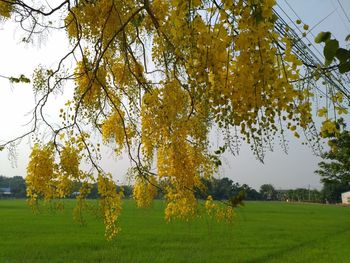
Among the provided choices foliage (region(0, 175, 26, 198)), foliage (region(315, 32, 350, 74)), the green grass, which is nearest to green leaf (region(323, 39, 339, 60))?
foliage (region(315, 32, 350, 74))

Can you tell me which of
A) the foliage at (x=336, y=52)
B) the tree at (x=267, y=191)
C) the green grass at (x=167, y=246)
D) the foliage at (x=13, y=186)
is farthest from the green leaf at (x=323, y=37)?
the foliage at (x=13, y=186)

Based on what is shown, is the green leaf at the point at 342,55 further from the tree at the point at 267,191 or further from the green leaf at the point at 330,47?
the tree at the point at 267,191

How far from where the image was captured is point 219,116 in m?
1.63

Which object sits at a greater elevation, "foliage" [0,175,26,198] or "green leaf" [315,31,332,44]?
"foliage" [0,175,26,198]

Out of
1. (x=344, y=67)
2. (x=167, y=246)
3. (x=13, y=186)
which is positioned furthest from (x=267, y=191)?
(x=344, y=67)

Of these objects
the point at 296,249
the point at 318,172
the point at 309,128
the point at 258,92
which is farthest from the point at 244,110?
the point at 318,172

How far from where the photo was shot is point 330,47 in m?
1.54

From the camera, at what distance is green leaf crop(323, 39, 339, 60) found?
154 centimetres

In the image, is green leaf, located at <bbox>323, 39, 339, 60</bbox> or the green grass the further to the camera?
the green grass

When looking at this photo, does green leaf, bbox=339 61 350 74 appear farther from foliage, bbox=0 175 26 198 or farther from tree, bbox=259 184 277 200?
foliage, bbox=0 175 26 198

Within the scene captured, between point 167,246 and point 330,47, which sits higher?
point 330,47

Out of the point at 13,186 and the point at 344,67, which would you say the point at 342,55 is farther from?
the point at 13,186

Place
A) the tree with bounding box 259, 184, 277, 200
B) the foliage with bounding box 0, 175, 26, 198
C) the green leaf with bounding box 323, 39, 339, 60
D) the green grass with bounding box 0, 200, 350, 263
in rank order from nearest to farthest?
the green leaf with bounding box 323, 39, 339, 60
the green grass with bounding box 0, 200, 350, 263
the tree with bounding box 259, 184, 277, 200
the foliage with bounding box 0, 175, 26, 198

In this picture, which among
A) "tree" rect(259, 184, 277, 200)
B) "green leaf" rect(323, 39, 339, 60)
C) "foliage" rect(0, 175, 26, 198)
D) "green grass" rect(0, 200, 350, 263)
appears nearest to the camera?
"green leaf" rect(323, 39, 339, 60)
